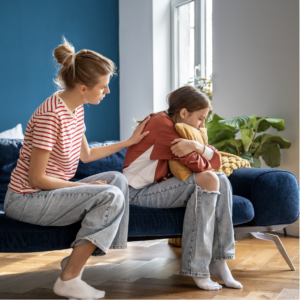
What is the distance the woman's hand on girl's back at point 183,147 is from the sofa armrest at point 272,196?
0.40 metres

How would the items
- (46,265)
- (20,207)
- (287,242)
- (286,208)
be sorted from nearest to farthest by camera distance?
(20,207)
(286,208)
(46,265)
(287,242)

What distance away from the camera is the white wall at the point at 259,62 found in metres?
2.95

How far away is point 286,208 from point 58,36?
9.77 feet

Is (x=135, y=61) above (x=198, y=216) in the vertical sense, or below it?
above

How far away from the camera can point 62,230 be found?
157 cm

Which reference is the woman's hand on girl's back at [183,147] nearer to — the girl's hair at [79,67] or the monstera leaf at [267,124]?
the girl's hair at [79,67]

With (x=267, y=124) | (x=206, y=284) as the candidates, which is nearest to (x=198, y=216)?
(x=206, y=284)

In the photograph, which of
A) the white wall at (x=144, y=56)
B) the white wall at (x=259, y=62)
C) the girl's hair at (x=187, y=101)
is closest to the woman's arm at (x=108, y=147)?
the girl's hair at (x=187, y=101)

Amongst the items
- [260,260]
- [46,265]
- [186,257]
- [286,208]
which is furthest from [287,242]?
[46,265]

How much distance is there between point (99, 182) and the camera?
1.63m

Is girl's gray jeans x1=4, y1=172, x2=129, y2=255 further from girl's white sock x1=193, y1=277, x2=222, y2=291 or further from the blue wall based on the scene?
the blue wall

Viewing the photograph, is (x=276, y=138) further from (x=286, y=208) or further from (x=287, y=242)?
(x=286, y=208)

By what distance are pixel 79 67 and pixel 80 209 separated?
1.79ft

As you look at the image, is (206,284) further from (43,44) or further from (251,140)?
(43,44)
